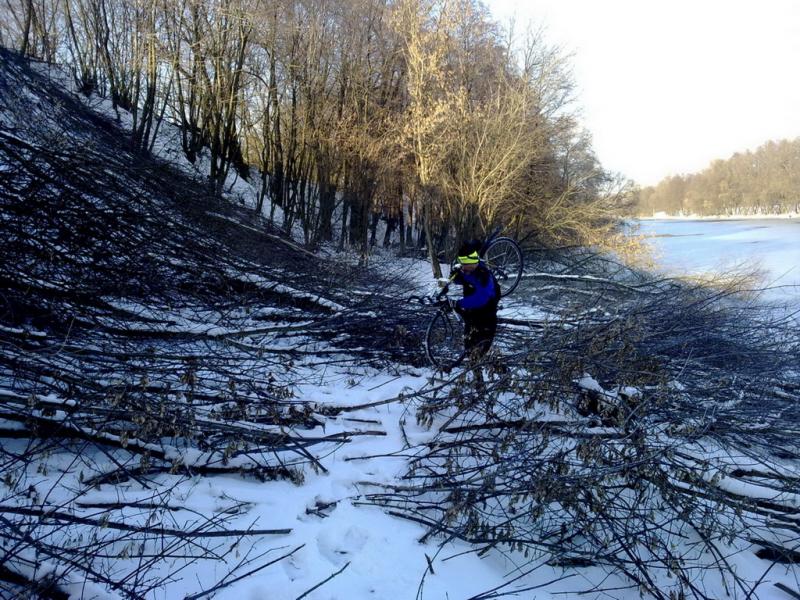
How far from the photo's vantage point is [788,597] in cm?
313

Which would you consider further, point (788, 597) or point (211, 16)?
point (211, 16)

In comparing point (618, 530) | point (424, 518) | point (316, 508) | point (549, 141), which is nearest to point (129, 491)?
point (316, 508)

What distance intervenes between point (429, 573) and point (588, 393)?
2.30 metres

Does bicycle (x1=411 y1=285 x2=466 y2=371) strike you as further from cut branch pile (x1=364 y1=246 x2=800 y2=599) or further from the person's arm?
cut branch pile (x1=364 y1=246 x2=800 y2=599)

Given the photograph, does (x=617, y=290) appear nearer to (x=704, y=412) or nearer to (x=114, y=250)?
(x=704, y=412)

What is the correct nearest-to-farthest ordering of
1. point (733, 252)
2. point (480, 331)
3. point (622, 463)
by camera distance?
point (622, 463)
point (480, 331)
point (733, 252)

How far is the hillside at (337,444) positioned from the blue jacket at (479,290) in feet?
2.35

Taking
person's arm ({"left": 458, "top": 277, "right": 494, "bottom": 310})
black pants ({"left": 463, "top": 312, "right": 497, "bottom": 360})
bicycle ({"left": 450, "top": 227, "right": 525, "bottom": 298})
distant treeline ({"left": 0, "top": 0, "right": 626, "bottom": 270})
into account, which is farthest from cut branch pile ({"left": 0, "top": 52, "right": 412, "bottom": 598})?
distant treeline ({"left": 0, "top": 0, "right": 626, "bottom": 270})

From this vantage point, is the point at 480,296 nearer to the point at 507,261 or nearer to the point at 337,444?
the point at 337,444

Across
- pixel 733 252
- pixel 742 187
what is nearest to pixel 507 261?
pixel 733 252

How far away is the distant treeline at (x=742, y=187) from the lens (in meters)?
56.5

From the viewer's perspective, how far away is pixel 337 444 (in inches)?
169

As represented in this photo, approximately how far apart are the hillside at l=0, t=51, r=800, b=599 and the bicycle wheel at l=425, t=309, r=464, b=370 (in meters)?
0.35

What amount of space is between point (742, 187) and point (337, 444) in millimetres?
82688
